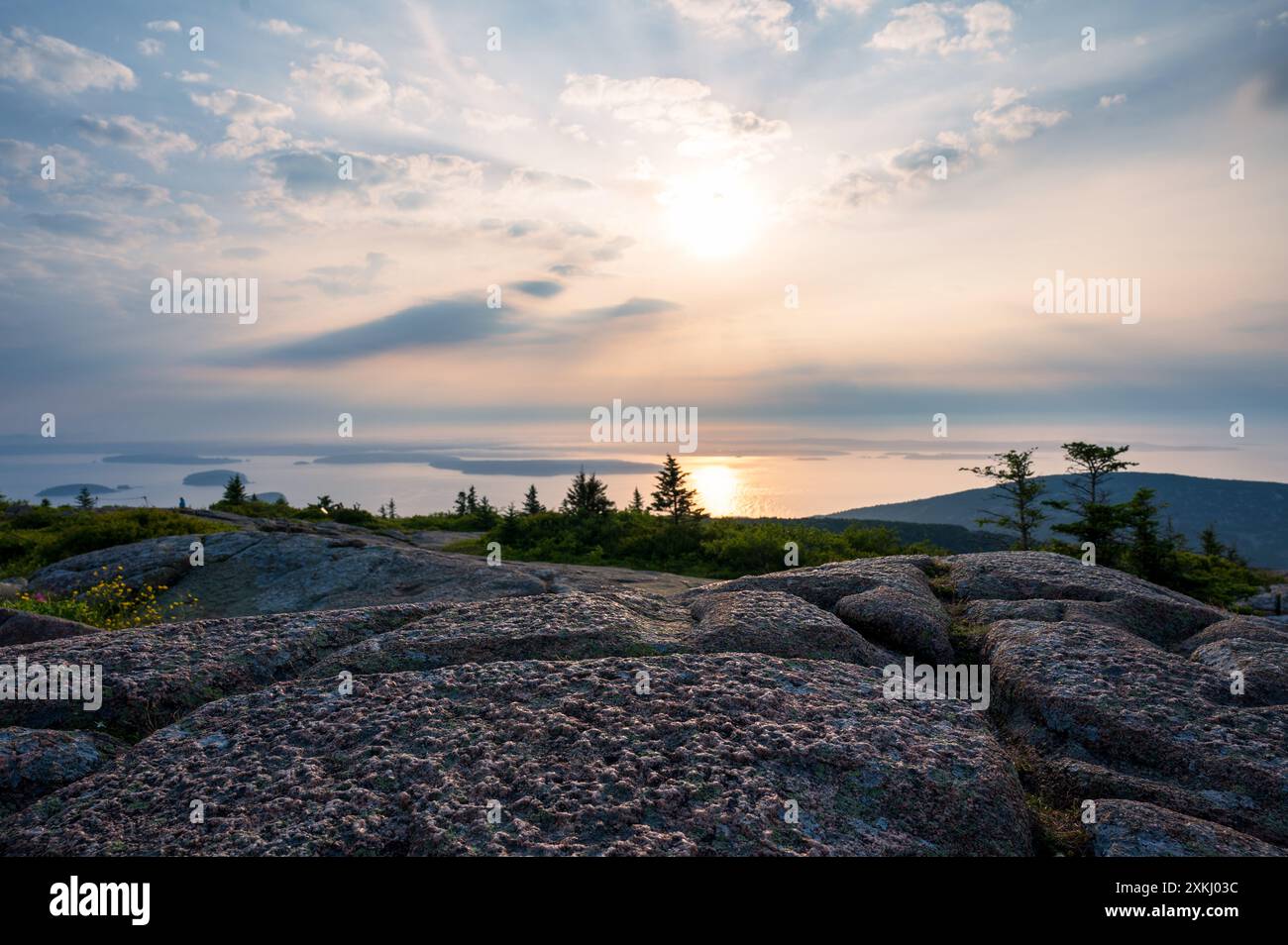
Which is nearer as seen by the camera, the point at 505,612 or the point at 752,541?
the point at 505,612

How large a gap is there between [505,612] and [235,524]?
65.3 feet

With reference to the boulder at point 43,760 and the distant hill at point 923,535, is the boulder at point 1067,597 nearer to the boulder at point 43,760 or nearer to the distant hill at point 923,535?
the distant hill at point 923,535

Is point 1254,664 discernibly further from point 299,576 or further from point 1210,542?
point 1210,542

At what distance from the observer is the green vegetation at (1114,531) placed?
2322cm

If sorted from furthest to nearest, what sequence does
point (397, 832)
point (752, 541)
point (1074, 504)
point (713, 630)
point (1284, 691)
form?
1. point (1074, 504)
2. point (752, 541)
3. point (713, 630)
4. point (1284, 691)
5. point (397, 832)

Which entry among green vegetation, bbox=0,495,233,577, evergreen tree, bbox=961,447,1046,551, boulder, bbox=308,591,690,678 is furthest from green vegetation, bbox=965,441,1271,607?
green vegetation, bbox=0,495,233,577

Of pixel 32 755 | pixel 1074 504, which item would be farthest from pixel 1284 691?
pixel 1074 504

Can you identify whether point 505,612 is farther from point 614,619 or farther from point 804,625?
point 804,625

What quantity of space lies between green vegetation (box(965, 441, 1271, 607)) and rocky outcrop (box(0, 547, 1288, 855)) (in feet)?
57.4

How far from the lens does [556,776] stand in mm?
3357

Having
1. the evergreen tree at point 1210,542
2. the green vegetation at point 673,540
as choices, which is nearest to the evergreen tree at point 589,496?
the green vegetation at point 673,540

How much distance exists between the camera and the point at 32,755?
370cm

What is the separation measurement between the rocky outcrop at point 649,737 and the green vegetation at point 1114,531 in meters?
17.5
